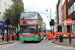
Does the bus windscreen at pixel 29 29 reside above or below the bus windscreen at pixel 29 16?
below

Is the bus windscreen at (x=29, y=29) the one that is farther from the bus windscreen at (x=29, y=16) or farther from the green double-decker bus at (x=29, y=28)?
the bus windscreen at (x=29, y=16)

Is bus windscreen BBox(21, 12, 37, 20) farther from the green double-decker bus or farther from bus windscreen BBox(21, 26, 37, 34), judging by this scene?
bus windscreen BBox(21, 26, 37, 34)

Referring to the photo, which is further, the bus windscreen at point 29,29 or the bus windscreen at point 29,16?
the bus windscreen at point 29,16

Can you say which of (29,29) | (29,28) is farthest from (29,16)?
(29,29)

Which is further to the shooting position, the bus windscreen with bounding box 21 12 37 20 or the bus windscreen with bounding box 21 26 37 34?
the bus windscreen with bounding box 21 12 37 20

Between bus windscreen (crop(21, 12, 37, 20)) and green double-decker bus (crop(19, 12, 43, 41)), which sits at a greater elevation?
bus windscreen (crop(21, 12, 37, 20))

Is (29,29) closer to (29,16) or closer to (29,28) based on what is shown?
(29,28)

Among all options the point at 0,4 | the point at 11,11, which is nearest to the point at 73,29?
the point at 11,11

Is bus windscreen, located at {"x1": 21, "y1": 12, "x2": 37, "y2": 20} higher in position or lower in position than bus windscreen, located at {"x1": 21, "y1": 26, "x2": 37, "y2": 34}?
higher

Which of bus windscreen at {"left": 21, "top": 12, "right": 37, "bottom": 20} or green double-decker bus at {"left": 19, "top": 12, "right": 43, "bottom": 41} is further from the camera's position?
bus windscreen at {"left": 21, "top": 12, "right": 37, "bottom": 20}

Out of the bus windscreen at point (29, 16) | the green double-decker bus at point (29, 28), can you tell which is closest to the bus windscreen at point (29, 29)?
the green double-decker bus at point (29, 28)

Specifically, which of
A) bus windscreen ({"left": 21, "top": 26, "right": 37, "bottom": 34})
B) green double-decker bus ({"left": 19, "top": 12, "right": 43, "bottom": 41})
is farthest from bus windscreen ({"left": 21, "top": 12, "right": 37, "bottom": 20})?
bus windscreen ({"left": 21, "top": 26, "right": 37, "bottom": 34})

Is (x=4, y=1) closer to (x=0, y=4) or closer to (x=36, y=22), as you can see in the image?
(x=0, y=4)

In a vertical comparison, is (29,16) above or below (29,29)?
above
